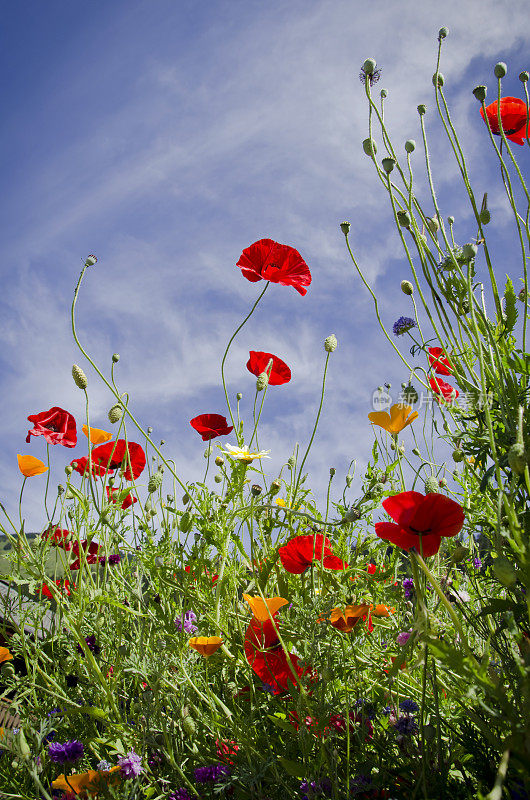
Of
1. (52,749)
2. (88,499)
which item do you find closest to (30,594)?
(88,499)

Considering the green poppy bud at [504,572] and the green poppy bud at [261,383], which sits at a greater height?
the green poppy bud at [261,383]

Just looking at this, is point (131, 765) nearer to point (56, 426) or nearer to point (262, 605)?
point (262, 605)

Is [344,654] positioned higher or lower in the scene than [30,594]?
lower

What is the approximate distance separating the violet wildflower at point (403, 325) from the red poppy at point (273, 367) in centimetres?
42

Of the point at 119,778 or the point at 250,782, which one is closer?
the point at 250,782

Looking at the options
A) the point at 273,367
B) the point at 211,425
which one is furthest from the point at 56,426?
the point at 273,367

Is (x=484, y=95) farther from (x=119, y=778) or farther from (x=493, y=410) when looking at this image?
(x=119, y=778)

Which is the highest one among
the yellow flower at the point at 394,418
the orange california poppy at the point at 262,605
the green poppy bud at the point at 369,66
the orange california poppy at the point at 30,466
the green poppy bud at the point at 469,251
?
the green poppy bud at the point at 369,66

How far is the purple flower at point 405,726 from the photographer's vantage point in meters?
1.19

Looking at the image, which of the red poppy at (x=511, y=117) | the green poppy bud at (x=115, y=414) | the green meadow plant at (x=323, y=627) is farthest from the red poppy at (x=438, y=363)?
the green poppy bud at (x=115, y=414)

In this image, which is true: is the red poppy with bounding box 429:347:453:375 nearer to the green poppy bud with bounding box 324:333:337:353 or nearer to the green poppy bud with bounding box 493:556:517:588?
the green poppy bud with bounding box 324:333:337:353

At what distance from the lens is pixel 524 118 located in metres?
1.50

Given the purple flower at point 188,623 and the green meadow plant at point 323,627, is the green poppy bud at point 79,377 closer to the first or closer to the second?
the green meadow plant at point 323,627

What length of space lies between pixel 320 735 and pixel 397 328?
3.81 feet
